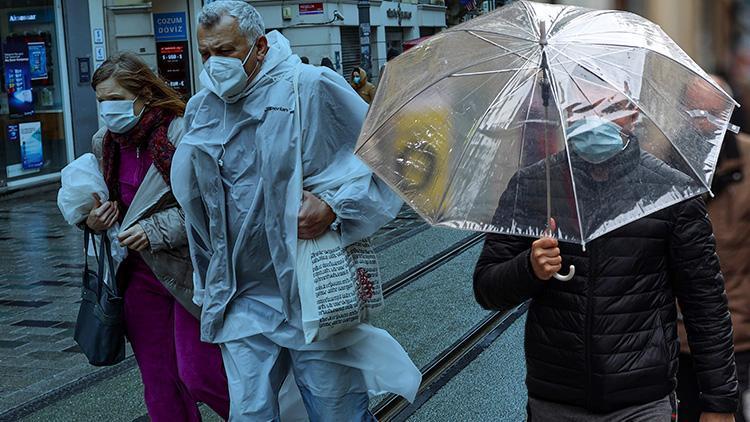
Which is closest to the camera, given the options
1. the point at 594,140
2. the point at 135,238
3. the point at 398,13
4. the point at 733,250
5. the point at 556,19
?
the point at 594,140

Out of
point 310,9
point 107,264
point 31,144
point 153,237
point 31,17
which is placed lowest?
point 31,144

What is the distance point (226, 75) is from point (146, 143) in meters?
0.74

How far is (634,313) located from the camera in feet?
9.82

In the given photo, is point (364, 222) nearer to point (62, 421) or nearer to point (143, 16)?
point (62, 421)

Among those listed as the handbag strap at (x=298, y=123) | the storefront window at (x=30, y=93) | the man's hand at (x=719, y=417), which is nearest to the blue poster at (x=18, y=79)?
the storefront window at (x=30, y=93)

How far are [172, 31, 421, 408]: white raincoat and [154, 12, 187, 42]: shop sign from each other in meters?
19.0

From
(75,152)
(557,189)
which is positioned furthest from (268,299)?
(75,152)

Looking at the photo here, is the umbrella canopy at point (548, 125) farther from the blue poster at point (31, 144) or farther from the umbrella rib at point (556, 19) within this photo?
the blue poster at point (31, 144)

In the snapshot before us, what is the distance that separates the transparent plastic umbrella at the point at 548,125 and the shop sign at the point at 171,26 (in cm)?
1970

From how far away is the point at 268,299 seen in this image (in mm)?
3639

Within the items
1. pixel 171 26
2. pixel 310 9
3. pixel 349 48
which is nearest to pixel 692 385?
pixel 171 26

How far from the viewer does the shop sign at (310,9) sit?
92.1ft

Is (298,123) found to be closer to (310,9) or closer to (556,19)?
(556,19)

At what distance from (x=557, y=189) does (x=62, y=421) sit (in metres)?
3.34
